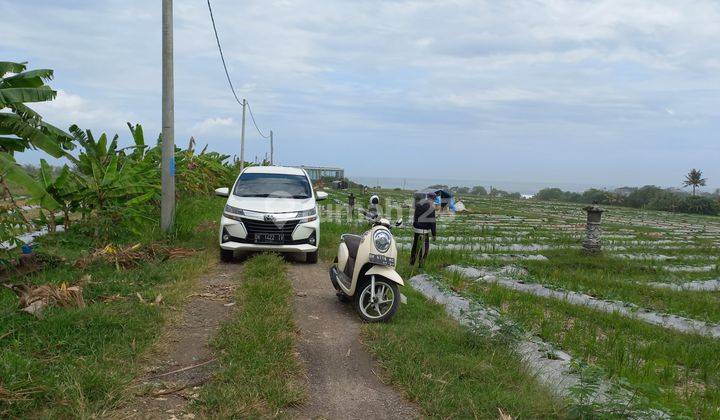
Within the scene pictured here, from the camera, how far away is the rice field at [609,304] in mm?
4629

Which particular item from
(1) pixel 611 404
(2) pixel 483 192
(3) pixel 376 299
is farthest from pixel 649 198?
(1) pixel 611 404

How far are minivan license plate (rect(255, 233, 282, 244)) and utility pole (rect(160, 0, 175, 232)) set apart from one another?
2708 millimetres

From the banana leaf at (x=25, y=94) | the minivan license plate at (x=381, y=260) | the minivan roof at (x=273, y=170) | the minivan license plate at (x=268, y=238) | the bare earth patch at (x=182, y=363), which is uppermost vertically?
the banana leaf at (x=25, y=94)

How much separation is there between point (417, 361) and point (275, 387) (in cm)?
138

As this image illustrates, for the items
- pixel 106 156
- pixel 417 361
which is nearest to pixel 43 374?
pixel 417 361

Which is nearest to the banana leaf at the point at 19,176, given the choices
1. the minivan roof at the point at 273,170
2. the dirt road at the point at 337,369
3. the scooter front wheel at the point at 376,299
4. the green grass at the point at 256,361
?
the minivan roof at the point at 273,170

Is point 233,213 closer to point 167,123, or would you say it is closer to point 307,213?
point 307,213

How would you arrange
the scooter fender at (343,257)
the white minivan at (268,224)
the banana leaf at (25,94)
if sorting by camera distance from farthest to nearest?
the white minivan at (268,224) < the banana leaf at (25,94) < the scooter fender at (343,257)

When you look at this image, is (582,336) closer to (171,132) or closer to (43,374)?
(43,374)

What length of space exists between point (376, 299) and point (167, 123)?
21.8ft

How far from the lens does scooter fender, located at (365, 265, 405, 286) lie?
5.93 metres

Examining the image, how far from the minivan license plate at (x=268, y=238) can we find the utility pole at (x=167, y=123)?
2708 mm

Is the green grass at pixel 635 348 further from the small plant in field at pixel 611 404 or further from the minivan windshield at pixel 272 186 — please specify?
the minivan windshield at pixel 272 186

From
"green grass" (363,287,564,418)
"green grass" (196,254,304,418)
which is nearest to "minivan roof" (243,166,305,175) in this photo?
"green grass" (196,254,304,418)
